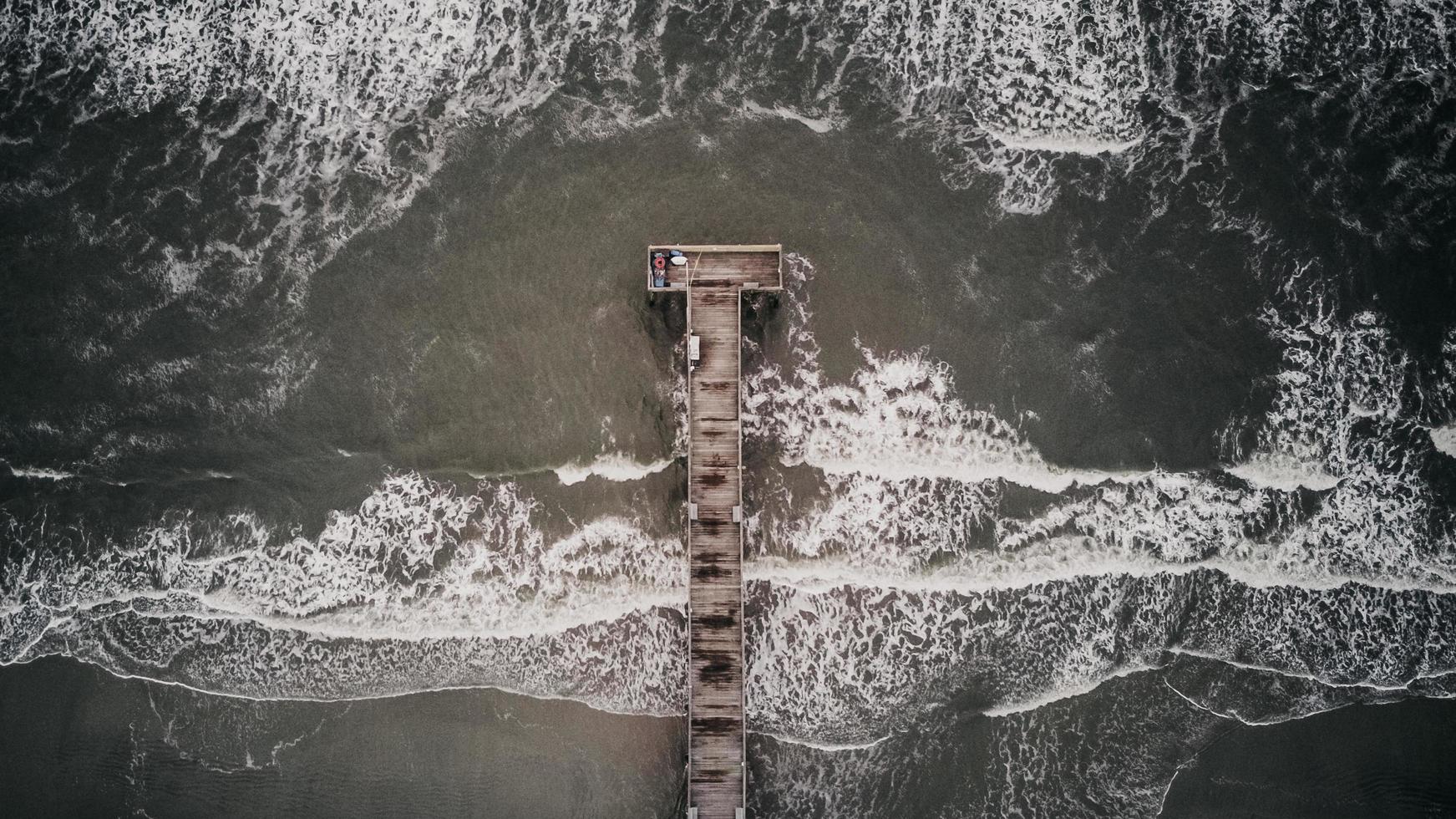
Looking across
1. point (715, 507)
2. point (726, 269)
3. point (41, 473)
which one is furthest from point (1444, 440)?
point (41, 473)

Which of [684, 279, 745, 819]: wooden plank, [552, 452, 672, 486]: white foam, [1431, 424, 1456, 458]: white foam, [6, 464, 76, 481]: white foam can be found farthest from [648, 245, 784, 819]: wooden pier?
[1431, 424, 1456, 458]: white foam

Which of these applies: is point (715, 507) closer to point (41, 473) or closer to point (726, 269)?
point (726, 269)

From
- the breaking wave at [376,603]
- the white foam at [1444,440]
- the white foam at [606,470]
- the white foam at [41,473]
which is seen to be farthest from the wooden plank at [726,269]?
the white foam at [1444,440]

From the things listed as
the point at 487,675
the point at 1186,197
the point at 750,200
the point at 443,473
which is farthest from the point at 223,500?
Result: the point at 1186,197

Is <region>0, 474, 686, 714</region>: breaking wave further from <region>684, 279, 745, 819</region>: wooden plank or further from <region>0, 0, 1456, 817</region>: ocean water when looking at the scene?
<region>684, 279, 745, 819</region>: wooden plank

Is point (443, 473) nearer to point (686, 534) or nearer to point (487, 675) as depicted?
point (487, 675)

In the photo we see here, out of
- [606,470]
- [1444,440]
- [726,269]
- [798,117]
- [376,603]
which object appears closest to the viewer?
[726,269]

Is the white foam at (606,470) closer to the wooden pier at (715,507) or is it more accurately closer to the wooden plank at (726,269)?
the wooden pier at (715,507)
